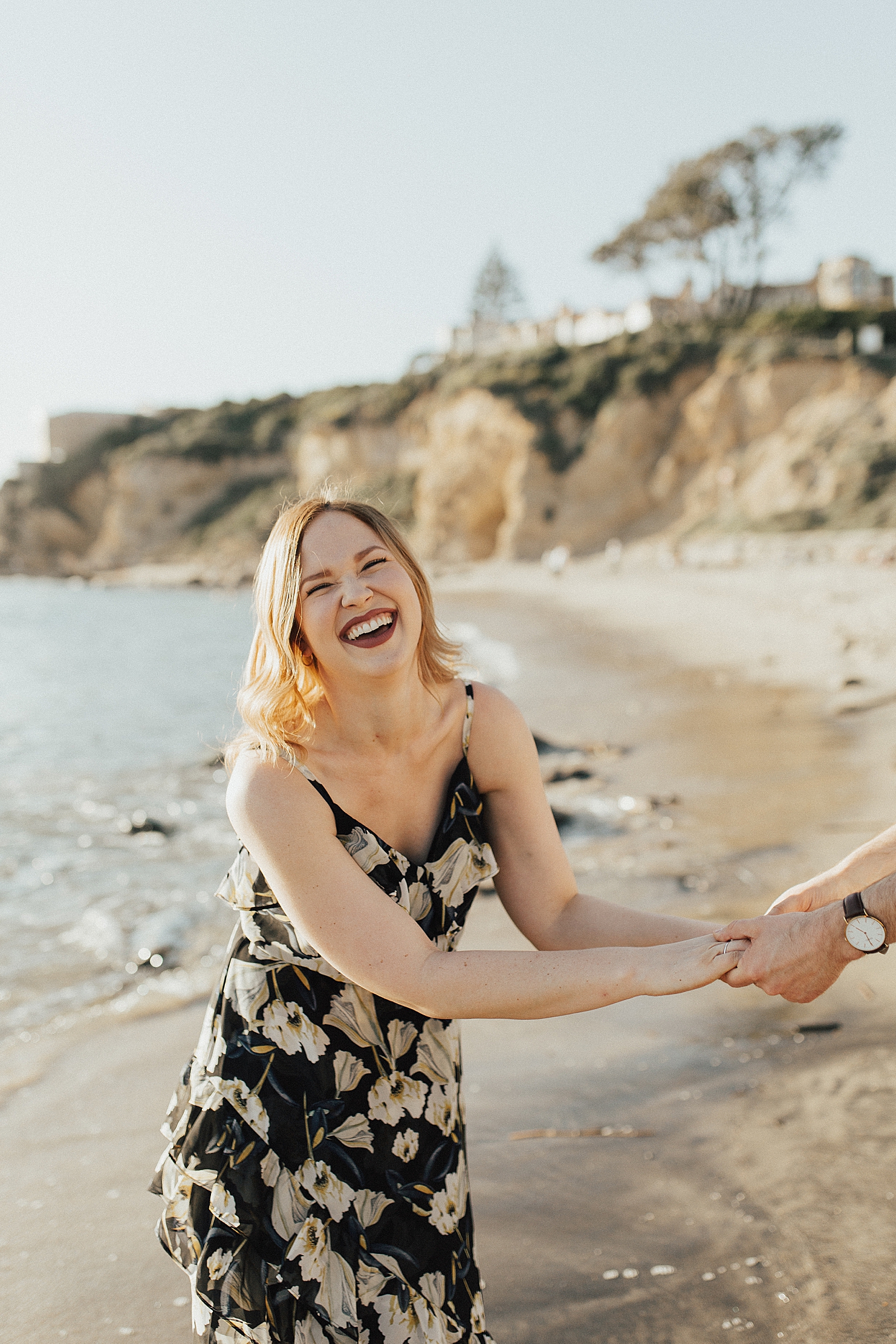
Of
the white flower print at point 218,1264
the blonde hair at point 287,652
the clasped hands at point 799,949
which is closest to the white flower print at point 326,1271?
the white flower print at point 218,1264

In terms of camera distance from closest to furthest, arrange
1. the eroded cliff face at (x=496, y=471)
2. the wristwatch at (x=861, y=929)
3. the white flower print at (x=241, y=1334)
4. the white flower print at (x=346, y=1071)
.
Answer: the white flower print at (x=241, y=1334)
the white flower print at (x=346, y=1071)
the wristwatch at (x=861, y=929)
the eroded cliff face at (x=496, y=471)

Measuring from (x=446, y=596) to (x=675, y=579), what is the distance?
1041 cm

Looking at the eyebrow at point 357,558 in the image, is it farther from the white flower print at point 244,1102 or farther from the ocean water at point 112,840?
the white flower print at point 244,1102

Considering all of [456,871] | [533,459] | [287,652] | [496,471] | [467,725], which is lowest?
[456,871]

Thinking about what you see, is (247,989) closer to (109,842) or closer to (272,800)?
(272,800)

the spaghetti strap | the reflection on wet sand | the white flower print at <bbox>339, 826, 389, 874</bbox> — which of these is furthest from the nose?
the reflection on wet sand

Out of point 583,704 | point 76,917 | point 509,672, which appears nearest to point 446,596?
point 509,672

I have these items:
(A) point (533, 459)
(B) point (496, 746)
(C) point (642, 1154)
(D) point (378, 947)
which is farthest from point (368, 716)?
(A) point (533, 459)

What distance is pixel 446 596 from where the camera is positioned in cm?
3444

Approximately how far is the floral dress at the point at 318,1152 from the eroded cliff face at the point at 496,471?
1874 cm

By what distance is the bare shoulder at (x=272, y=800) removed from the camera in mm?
1621

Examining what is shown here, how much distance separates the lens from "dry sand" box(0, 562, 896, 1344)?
2168mm

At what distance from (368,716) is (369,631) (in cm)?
16

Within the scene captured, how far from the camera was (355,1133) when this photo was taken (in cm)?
165
